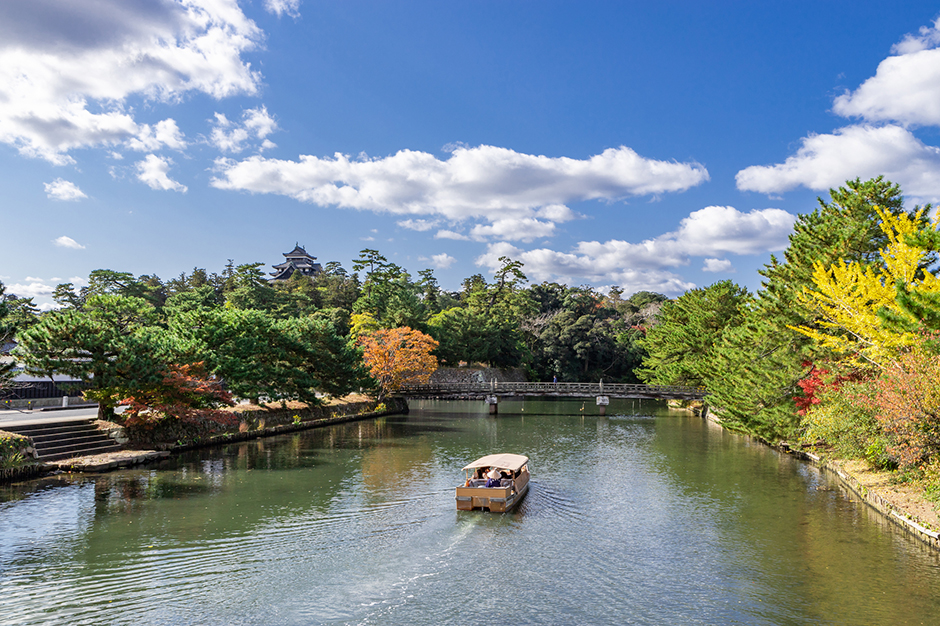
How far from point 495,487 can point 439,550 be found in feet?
15.1

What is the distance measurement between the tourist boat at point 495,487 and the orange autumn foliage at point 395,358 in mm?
36466

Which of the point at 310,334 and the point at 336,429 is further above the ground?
the point at 310,334

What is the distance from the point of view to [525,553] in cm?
1648

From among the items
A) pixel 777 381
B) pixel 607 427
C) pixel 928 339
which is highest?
pixel 928 339

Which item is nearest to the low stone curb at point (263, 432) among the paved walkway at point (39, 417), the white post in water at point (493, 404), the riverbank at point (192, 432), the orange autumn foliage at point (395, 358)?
the riverbank at point (192, 432)

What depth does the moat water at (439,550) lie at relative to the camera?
12.7 metres

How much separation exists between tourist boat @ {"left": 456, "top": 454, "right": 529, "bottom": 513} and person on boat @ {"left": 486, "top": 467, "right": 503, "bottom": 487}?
12 centimetres

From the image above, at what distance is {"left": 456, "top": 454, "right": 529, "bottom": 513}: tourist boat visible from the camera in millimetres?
20438

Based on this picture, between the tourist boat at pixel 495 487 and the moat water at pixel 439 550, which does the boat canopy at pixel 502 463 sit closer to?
the tourist boat at pixel 495 487

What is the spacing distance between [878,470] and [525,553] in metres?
17.5

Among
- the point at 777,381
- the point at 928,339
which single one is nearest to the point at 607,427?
the point at 777,381

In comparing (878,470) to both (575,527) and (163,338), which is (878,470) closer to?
(575,527)

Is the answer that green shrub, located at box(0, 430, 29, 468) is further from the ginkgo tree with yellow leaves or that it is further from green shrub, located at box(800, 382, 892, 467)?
the ginkgo tree with yellow leaves

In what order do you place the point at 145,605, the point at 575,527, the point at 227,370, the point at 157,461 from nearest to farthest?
the point at 145,605 → the point at 575,527 → the point at 157,461 → the point at 227,370
